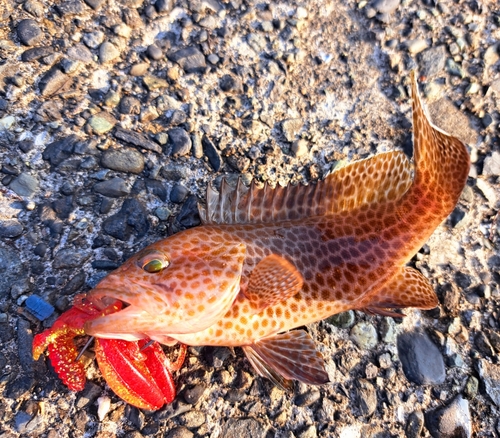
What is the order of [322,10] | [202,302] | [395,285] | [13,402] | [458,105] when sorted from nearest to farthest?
[202,302], [13,402], [395,285], [458,105], [322,10]

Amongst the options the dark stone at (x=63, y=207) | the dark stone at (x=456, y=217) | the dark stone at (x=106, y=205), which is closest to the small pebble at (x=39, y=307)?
the dark stone at (x=63, y=207)

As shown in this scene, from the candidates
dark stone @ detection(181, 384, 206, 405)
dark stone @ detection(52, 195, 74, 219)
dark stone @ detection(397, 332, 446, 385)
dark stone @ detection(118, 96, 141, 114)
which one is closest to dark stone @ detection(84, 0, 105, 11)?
dark stone @ detection(118, 96, 141, 114)

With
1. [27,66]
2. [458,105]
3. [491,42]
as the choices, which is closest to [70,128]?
[27,66]

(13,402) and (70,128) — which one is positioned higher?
(70,128)

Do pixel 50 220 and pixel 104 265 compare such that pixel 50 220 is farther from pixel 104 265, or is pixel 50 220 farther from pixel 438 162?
pixel 438 162

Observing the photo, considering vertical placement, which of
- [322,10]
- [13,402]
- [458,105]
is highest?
[322,10]

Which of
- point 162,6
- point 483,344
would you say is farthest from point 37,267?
point 483,344

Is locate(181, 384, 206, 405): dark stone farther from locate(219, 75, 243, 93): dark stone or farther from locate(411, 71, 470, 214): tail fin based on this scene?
locate(219, 75, 243, 93): dark stone

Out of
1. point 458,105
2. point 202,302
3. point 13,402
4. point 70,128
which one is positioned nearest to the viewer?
point 202,302

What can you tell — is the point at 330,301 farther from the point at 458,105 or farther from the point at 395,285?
the point at 458,105
